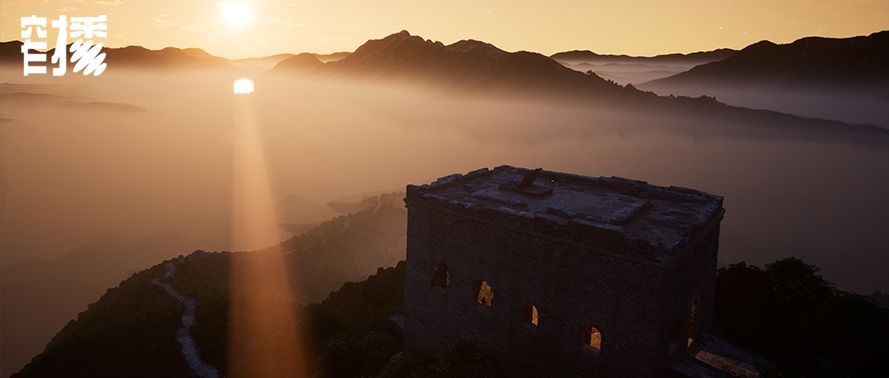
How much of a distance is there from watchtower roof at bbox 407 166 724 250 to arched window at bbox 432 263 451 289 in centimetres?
332

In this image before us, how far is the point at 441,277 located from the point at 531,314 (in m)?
4.51

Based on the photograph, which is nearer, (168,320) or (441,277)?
(441,277)

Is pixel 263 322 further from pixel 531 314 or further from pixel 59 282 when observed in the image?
pixel 59 282

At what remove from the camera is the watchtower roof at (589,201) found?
66.6 feet

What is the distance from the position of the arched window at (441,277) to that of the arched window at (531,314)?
407 centimetres

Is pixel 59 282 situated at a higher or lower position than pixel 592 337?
lower

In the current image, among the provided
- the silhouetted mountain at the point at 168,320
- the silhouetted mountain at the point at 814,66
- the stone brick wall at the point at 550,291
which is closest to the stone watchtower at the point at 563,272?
the stone brick wall at the point at 550,291

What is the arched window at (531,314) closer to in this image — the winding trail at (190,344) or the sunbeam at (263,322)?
the sunbeam at (263,322)

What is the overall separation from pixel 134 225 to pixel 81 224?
1804 cm

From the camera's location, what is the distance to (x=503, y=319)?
21.8 meters

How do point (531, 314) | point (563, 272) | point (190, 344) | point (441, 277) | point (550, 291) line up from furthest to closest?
1. point (190, 344)
2. point (441, 277)
3. point (531, 314)
4. point (550, 291)
5. point (563, 272)

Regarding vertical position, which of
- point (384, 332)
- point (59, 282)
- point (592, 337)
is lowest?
point (59, 282)

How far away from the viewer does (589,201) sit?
79.0ft

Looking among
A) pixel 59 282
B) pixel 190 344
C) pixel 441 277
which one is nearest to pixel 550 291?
pixel 441 277
